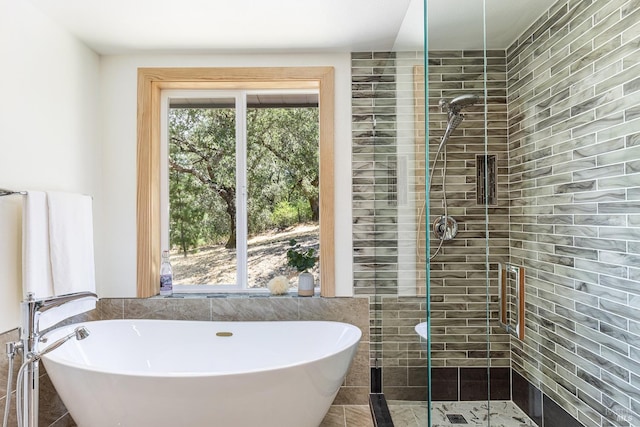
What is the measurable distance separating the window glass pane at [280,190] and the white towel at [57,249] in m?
1.05

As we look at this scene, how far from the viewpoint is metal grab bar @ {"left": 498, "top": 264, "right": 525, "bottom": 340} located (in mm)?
1449

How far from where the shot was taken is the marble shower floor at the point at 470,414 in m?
1.48

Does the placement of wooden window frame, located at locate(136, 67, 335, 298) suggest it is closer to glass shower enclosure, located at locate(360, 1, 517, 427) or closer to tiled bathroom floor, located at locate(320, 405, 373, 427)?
tiled bathroom floor, located at locate(320, 405, 373, 427)

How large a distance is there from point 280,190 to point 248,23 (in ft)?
3.70

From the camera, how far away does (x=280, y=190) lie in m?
2.97

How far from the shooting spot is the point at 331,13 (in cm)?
225

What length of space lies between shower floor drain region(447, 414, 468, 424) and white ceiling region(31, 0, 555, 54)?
1501 millimetres

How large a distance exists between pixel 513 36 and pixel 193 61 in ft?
6.68

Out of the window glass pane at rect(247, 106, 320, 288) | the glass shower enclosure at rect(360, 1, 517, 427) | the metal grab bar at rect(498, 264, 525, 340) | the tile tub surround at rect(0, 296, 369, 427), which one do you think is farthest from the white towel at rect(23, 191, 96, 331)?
the metal grab bar at rect(498, 264, 525, 340)

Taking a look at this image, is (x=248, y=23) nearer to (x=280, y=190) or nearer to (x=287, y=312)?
(x=280, y=190)

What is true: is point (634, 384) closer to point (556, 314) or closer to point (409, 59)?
point (556, 314)

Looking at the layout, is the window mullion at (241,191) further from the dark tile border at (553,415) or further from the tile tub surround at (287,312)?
the dark tile border at (553,415)

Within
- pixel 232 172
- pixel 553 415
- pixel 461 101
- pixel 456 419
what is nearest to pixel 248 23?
pixel 232 172

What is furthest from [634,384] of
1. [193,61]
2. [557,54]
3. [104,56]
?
[104,56]
